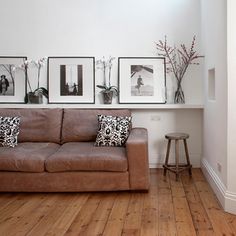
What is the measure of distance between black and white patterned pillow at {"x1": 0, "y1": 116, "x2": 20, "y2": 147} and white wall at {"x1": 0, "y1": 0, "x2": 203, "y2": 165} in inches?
35.0

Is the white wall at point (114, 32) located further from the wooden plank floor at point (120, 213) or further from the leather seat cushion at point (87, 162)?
the leather seat cushion at point (87, 162)

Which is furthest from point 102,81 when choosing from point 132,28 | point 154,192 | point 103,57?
point 154,192

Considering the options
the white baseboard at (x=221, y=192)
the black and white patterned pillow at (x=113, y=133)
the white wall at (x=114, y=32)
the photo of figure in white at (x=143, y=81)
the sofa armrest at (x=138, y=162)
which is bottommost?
the white baseboard at (x=221, y=192)

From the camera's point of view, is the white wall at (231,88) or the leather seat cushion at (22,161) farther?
the leather seat cushion at (22,161)

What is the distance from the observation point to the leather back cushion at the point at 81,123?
4.12 m

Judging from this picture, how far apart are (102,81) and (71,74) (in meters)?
0.48

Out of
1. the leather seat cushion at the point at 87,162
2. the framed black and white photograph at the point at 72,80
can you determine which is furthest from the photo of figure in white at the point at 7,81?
the leather seat cushion at the point at 87,162

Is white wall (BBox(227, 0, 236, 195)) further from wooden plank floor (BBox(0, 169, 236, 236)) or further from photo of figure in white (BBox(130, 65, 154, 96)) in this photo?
photo of figure in white (BBox(130, 65, 154, 96))

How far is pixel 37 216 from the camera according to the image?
2.88 m

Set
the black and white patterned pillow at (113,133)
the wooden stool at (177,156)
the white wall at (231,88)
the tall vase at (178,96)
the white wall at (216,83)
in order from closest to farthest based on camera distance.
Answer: the white wall at (231,88) < the white wall at (216,83) < the black and white patterned pillow at (113,133) < the wooden stool at (177,156) < the tall vase at (178,96)

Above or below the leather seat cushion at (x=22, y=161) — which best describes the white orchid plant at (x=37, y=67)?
above

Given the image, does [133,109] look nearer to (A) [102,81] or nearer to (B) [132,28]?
(A) [102,81]

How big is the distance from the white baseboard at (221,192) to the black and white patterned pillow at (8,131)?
2532 mm

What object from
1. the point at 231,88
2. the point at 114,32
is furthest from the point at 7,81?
the point at 231,88
